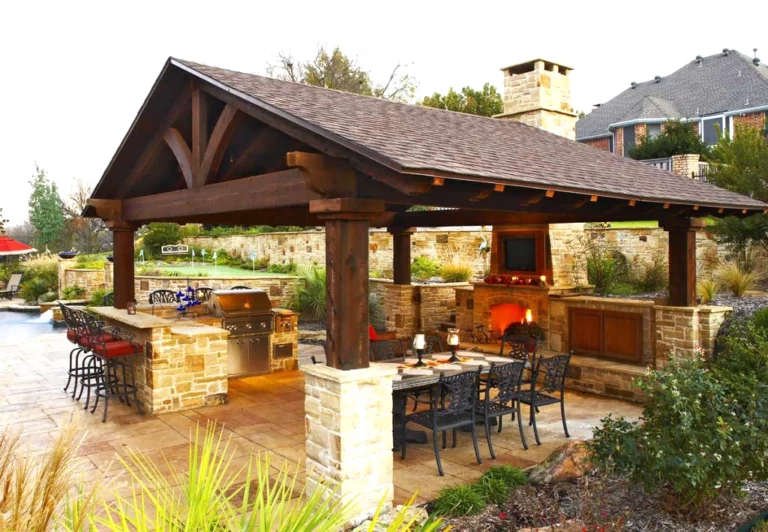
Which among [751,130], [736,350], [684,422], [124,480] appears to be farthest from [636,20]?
[124,480]

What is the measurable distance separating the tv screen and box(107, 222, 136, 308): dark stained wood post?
6.47m

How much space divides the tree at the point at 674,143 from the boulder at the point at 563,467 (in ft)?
70.5

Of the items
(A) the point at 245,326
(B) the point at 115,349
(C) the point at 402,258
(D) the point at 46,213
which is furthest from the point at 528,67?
(D) the point at 46,213

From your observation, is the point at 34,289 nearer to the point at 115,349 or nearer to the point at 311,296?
the point at 311,296

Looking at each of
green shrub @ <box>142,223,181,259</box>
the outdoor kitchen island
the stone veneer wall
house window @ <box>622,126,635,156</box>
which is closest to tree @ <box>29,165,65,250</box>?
green shrub @ <box>142,223,181,259</box>

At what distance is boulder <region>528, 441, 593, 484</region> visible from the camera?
549cm

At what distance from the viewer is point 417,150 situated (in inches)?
193

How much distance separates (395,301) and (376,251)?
17.6ft

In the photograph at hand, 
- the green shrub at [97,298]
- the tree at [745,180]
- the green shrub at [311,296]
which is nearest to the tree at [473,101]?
the green shrub at [311,296]

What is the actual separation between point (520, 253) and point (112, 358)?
697 cm

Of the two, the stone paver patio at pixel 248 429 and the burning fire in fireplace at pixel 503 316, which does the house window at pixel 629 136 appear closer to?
the burning fire in fireplace at pixel 503 316

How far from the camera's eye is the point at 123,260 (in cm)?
941

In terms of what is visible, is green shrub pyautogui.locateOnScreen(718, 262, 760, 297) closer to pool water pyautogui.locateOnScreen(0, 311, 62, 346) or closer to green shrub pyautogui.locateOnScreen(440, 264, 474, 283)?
green shrub pyautogui.locateOnScreen(440, 264, 474, 283)

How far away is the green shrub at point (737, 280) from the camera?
445 inches
